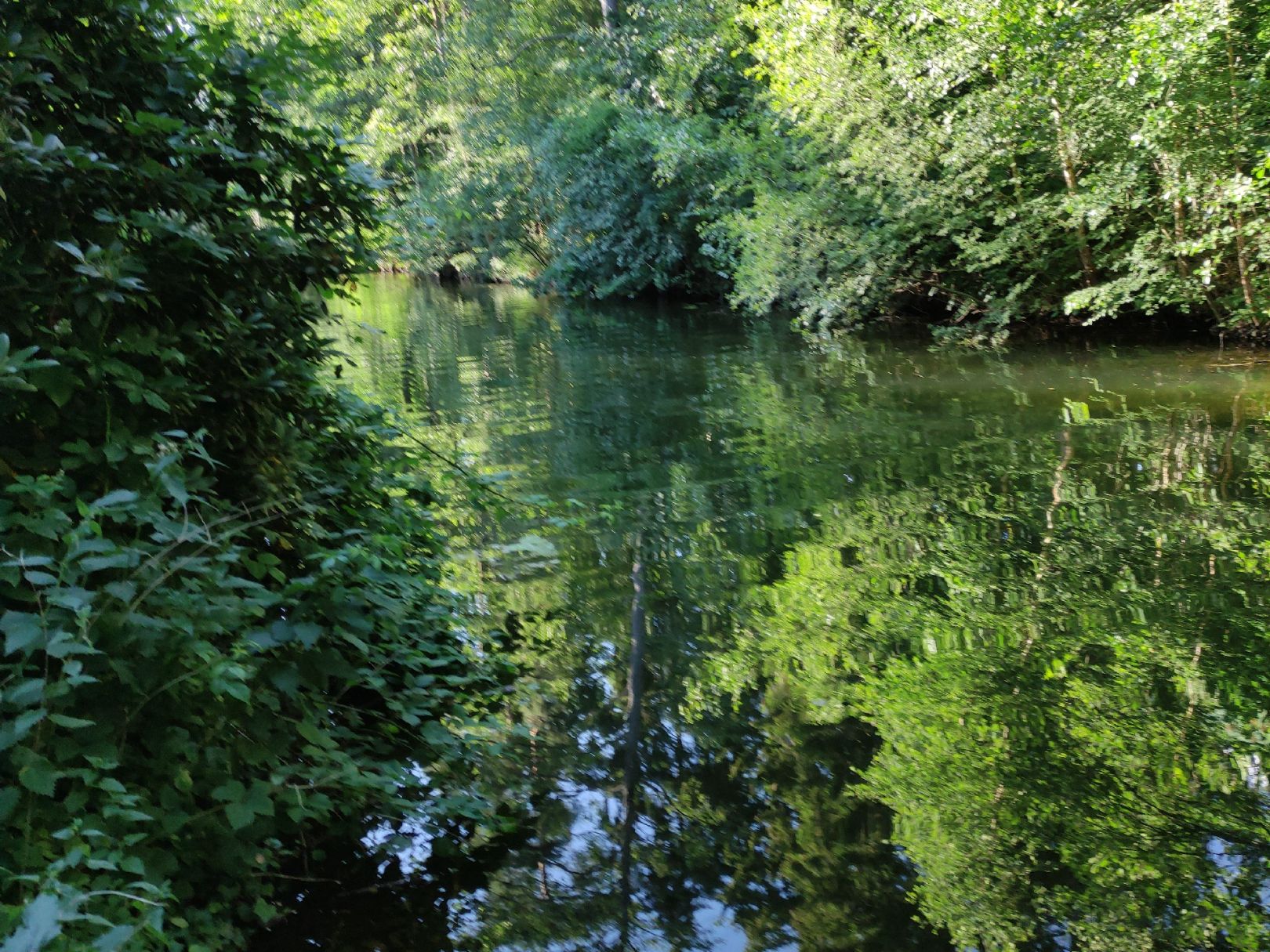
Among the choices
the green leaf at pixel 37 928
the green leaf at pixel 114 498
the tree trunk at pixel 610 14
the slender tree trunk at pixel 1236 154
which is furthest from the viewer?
the tree trunk at pixel 610 14

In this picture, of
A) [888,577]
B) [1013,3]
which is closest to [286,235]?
[888,577]

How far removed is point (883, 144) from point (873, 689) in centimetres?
1280

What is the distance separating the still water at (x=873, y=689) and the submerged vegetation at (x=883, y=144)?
234 cm

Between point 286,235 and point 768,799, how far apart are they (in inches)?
105

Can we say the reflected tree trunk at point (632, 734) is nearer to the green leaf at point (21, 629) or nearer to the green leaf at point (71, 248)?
the green leaf at point (21, 629)

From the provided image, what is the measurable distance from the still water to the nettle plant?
1.43 ft

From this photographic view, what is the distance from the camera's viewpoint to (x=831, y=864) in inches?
140

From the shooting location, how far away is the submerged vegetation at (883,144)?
38.2 ft

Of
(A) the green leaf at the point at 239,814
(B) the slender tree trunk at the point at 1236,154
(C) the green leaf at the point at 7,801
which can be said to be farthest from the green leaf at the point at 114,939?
(B) the slender tree trunk at the point at 1236,154

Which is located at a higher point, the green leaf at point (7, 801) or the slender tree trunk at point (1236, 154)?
the slender tree trunk at point (1236, 154)

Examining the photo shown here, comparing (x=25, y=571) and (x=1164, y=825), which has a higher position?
(x=25, y=571)

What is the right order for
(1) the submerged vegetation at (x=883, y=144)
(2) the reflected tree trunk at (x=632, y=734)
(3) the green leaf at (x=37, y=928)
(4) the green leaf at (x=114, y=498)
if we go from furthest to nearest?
(1) the submerged vegetation at (x=883, y=144), (2) the reflected tree trunk at (x=632, y=734), (4) the green leaf at (x=114, y=498), (3) the green leaf at (x=37, y=928)

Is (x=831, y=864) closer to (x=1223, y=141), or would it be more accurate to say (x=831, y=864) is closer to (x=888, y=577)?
(x=888, y=577)

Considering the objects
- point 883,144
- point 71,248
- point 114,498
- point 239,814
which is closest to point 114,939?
point 239,814
